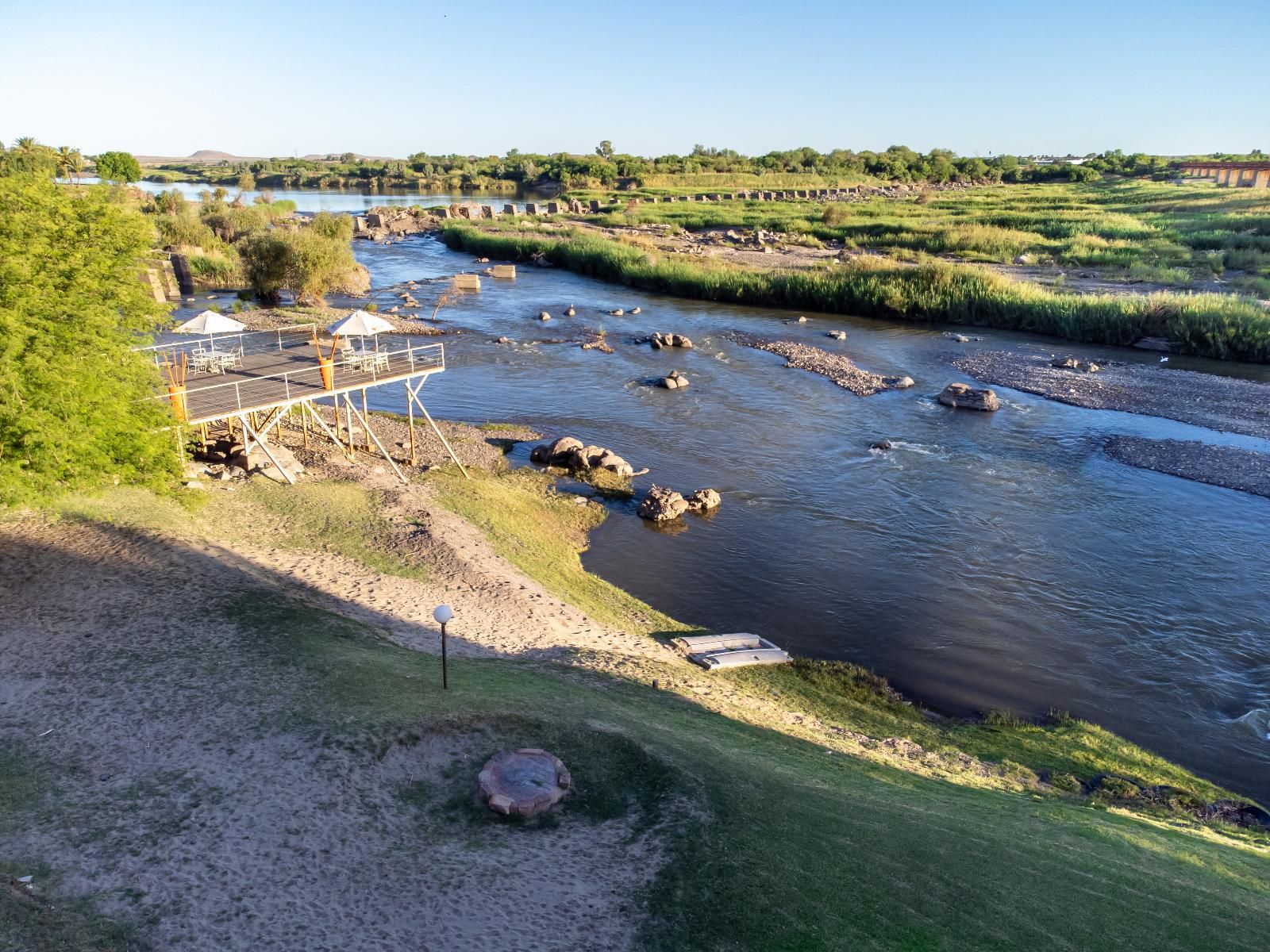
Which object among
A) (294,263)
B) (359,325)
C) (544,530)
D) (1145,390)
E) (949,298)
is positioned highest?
(294,263)

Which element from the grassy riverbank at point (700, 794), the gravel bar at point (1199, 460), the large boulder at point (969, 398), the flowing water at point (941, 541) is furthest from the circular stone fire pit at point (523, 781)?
the large boulder at point (969, 398)

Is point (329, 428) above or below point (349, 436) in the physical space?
above

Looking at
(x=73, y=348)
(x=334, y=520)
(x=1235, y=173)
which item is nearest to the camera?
(x=73, y=348)

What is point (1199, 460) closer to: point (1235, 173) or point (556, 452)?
point (556, 452)

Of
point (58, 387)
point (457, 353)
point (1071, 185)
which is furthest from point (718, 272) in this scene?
point (1071, 185)

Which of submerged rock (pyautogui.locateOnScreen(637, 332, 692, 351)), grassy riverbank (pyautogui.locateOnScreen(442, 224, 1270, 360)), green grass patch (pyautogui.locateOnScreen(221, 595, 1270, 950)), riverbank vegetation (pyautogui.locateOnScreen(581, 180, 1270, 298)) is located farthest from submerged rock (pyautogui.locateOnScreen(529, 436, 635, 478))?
riverbank vegetation (pyautogui.locateOnScreen(581, 180, 1270, 298))

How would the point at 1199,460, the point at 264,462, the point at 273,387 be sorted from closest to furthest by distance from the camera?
the point at 264,462, the point at 273,387, the point at 1199,460

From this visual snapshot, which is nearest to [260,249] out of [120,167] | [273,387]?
[273,387]
